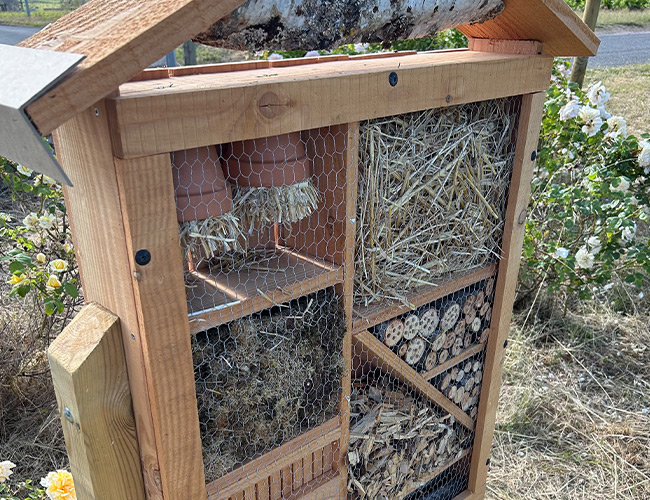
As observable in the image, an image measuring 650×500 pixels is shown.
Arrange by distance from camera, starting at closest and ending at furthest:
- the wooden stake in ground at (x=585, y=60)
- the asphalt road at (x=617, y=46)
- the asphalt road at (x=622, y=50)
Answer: the wooden stake in ground at (x=585, y=60)
the asphalt road at (x=617, y=46)
the asphalt road at (x=622, y=50)

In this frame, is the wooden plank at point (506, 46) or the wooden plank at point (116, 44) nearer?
the wooden plank at point (116, 44)

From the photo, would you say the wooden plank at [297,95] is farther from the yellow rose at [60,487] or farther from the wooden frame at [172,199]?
the yellow rose at [60,487]

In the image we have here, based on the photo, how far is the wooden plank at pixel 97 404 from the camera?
3.23 feet

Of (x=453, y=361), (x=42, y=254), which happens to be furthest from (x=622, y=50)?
(x=42, y=254)

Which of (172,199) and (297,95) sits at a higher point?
(297,95)

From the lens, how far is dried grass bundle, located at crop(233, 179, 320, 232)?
3.48 ft

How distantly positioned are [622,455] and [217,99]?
2377 mm

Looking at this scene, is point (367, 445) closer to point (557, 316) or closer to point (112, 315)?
point (112, 315)

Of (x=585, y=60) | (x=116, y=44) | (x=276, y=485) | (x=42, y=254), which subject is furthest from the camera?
(x=585, y=60)

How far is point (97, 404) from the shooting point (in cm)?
101

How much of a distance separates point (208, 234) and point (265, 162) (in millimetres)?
165

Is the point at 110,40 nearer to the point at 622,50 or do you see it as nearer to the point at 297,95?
the point at 297,95

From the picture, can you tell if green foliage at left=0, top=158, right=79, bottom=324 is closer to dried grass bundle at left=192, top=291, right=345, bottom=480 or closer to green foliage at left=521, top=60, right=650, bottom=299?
dried grass bundle at left=192, top=291, right=345, bottom=480

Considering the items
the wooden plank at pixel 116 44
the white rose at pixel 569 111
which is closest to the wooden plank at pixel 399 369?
the wooden plank at pixel 116 44
